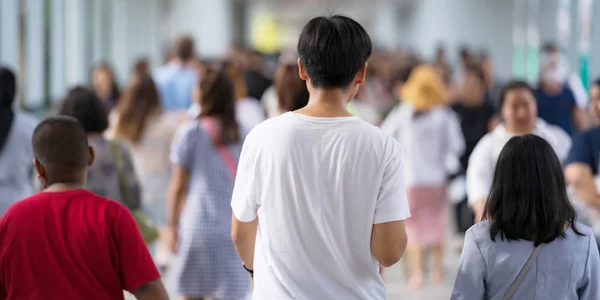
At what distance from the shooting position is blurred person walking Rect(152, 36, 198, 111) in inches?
392

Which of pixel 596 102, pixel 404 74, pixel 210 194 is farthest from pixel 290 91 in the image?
pixel 404 74

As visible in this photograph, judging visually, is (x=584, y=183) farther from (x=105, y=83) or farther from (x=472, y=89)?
(x=105, y=83)

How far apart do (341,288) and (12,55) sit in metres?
9.73

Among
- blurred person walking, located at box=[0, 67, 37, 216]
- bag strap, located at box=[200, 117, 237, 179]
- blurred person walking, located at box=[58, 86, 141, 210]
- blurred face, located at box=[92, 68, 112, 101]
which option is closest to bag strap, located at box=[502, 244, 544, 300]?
bag strap, located at box=[200, 117, 237, 179]

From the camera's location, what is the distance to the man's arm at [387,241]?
2.87 metres

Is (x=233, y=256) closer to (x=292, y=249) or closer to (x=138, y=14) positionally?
(x=292, y=249)

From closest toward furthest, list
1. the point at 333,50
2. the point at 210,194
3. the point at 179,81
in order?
1. the point at 333,50
2. the point at 210,194
3. the point at 179,81

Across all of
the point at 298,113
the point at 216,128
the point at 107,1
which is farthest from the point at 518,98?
the point at 107,1

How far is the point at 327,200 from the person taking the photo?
2.87 m

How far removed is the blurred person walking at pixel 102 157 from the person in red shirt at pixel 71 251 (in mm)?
1759

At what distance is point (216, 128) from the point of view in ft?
17.0

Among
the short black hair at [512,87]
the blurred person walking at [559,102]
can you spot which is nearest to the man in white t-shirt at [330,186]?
the short black hair at [512,87]

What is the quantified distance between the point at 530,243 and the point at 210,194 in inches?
90.8

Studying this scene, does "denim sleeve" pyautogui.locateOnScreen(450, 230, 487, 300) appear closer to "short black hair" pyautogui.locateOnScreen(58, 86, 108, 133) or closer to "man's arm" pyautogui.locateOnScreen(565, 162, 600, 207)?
"man's arm" pyautogui.locateOnScreen(565, 162, 600, 207)
